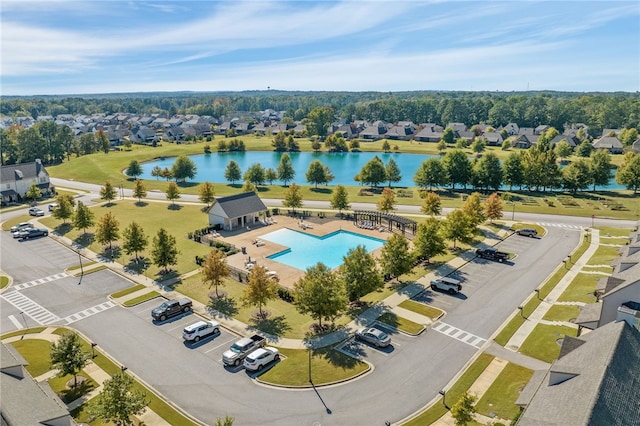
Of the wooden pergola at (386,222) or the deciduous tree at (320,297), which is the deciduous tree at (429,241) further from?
the deciduous tree at (320,297)

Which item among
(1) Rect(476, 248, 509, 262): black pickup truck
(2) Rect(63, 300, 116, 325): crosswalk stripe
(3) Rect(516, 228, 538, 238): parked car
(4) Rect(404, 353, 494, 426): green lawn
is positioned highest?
(3) Rect(516, 228, 538, 238): parked car

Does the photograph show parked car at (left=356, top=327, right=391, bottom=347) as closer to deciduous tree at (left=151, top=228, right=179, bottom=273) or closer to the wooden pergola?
deciduous tree at (left=151, top=228, right=179, bottom=273)

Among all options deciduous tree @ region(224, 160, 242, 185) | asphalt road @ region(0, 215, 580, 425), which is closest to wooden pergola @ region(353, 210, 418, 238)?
asphalt road @ region(0, 215, 580, 425)

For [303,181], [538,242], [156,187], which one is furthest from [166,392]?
[303,181]

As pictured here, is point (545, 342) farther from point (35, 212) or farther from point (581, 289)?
point (35, 212)

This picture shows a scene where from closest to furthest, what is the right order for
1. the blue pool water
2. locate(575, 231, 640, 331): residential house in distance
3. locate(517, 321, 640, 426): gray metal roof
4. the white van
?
1. locate(517, 321, 640, 426): gray metal roof
2. locate(575, 231, 640, 331): residential house in distance
3. the white van
4. the blue pool water

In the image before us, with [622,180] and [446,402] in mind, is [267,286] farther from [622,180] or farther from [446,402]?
[622,180]
